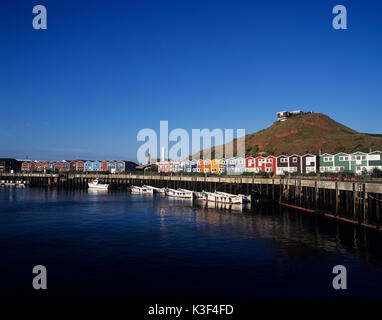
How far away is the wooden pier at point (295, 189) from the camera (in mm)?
38656

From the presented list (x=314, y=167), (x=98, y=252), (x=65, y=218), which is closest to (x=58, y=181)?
(x=65, y=218)

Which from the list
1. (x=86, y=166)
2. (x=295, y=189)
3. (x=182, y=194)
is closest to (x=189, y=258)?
(x=295, y=189)

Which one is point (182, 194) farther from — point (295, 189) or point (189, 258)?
point (189, 258)

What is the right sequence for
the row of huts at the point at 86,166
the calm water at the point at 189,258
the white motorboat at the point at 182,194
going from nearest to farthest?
the calm water at the point at 189,258
the white motorboat at the point at 182,194
the row of huts at the point at 86,166

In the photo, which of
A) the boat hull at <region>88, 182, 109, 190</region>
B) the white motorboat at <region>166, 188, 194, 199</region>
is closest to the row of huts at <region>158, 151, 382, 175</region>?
the white motorboat at <region>166, 188, 194, 199</region>

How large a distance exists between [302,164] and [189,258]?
73.5 meters

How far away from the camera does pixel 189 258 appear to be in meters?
26.2

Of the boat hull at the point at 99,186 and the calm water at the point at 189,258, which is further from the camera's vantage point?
the boat hull at the point at 99,186

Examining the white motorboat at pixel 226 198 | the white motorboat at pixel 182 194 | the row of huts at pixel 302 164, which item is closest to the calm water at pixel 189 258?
the white motorboat at pixel 226 198

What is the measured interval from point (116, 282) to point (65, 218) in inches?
1225

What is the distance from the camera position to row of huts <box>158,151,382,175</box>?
74875mm

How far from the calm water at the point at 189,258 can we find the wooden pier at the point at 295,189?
13.0 ft

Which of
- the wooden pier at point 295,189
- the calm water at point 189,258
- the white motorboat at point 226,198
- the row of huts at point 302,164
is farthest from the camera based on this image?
the row of huts at point 302,164

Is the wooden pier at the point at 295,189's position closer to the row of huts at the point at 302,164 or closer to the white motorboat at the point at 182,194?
the white motorboat at the point at 182,194
